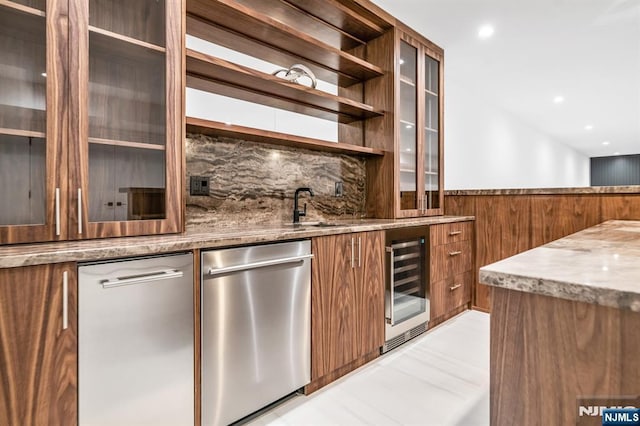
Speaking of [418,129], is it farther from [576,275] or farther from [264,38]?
[576,275]

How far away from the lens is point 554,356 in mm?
605

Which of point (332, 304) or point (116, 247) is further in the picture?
point (332, 304)

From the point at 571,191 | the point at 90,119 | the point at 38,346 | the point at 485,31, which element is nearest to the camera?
the point at 38,346

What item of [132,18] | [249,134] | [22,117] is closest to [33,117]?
[22,117]

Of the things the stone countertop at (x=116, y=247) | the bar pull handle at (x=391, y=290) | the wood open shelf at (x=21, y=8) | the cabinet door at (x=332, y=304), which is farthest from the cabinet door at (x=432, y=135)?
the wood open shelf at (x=21, y=8)

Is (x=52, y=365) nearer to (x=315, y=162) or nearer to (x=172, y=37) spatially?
(x=172, y=37)

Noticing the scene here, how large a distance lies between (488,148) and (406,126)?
120 inches

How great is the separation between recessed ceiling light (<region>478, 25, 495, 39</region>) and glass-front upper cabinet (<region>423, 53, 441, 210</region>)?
463mm

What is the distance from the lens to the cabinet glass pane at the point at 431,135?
325 cm

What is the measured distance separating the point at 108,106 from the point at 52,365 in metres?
1.01

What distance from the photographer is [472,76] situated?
14.6ft

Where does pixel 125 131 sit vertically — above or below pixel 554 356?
above

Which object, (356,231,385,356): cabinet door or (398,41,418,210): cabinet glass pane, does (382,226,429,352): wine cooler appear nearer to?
(356,231,385,356): cabinet door

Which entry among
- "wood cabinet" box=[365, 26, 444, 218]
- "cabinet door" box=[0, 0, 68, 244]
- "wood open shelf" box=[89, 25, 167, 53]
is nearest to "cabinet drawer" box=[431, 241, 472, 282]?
"wood cabinet" box=[365, 26, 444, 218]
